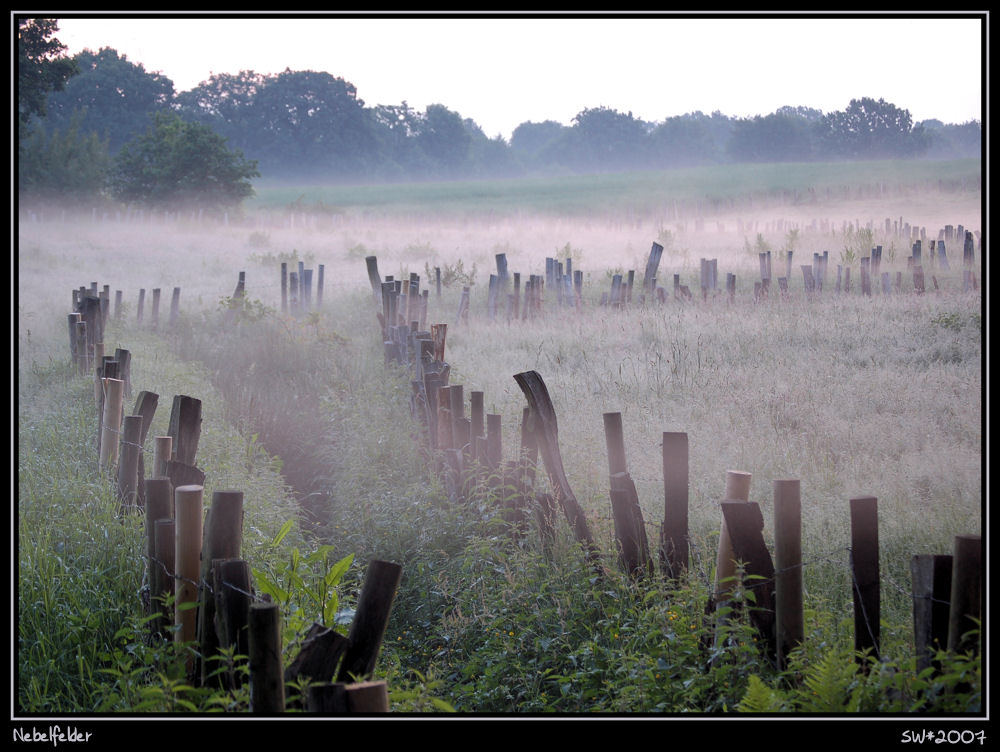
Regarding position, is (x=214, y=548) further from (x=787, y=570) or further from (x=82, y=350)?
(x=82, y=350)

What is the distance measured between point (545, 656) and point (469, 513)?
174 cm

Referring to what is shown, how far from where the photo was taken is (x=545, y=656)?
3.66 metres

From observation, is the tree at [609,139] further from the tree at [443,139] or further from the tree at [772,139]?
the tree at [443,139]

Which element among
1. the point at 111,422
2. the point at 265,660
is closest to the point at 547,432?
the point at 265,660

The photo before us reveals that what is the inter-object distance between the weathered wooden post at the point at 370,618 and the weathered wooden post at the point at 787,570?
A: 145 centimetres

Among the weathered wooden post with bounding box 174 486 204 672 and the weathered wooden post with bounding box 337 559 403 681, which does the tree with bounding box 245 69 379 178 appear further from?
the weathered wooden post with bounding box 337 559 403 681

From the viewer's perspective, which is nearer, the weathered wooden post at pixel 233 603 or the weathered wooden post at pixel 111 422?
the weathered wooden post at pixel 233 603

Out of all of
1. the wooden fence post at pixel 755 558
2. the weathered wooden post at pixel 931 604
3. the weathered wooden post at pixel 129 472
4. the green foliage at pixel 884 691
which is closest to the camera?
the green foliage at pixel 884 691

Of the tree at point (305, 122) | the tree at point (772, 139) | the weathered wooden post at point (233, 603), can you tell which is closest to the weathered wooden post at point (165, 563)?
the weathered wooden post at point (233, 603)

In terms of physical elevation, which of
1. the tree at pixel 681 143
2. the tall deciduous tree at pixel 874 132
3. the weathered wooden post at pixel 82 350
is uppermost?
the tree at pixel 681 143

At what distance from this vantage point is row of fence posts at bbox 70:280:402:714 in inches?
89.6

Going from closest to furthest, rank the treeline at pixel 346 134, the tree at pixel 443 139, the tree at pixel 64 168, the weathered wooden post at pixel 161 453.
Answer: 1. the weathered wooden post at pixel 161 453
2. the tree at pixel 64 168
3. the treeline at pixel 346 134
4. the tree at pixel 443 139

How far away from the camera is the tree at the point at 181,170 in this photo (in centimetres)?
4234
